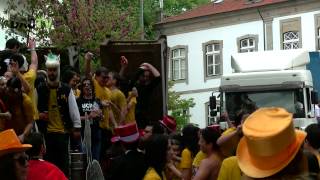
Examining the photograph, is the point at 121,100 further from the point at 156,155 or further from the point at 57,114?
the point at 156,155

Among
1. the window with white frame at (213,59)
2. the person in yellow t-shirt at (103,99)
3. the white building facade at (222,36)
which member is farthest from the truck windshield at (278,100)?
the window with white frame at (213,59)

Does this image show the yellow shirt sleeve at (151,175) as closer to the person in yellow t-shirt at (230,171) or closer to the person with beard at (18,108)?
the person in yellow t-shirt at (230,171)

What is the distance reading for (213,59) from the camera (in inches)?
2167

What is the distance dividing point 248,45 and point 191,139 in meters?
43.0

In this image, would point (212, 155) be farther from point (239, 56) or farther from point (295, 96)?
point (239, 56)

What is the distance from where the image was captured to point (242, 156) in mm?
4703

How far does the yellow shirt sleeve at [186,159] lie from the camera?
9.99m

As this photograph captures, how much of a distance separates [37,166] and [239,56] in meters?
14.9

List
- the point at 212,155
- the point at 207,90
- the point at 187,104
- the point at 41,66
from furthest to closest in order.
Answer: the point at 207,90 < the point at 187,104 < the point at 41,66 < the point at 212,155

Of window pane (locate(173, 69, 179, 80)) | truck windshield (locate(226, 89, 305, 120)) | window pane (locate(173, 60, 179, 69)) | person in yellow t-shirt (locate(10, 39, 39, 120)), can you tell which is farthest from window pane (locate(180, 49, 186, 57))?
person in yellow t-shirt (locate(10, 39, 39, 120))

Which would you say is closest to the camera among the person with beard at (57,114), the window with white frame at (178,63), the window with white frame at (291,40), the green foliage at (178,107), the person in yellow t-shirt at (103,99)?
the person with beard at (57,114)

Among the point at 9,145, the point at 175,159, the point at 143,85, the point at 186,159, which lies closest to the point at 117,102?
the point at 143,85

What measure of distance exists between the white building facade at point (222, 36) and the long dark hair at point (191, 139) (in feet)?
129

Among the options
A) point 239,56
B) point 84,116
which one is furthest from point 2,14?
point 84,116
